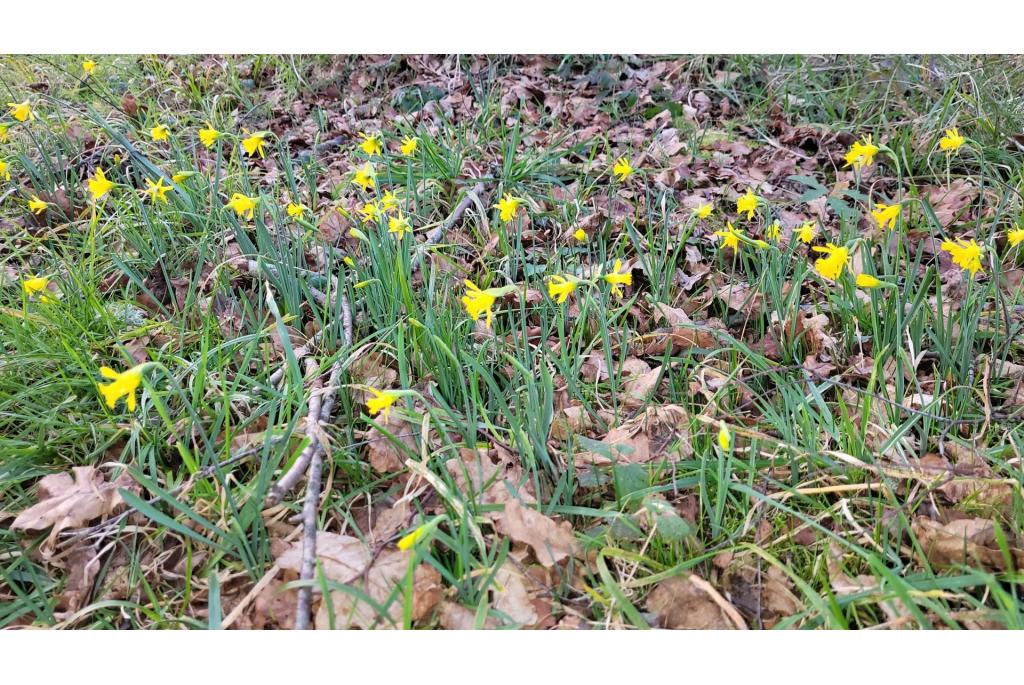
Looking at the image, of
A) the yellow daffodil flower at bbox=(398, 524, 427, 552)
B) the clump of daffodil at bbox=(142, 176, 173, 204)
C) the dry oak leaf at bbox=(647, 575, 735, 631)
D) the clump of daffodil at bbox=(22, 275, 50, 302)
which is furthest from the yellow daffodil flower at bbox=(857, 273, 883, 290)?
the clump of daffodil at bbox=(22, 275, 50, 302)

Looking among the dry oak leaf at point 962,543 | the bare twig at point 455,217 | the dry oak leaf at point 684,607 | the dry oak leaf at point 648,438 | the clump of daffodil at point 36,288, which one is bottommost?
the dry oak leaf at point 684,607

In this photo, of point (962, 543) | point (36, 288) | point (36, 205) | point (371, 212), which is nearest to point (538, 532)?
point (962, 543)

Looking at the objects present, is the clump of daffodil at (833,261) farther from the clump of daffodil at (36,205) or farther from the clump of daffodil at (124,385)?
the clump of daffodil at (36,205)

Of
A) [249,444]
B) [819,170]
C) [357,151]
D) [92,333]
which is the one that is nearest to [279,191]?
[357,151]

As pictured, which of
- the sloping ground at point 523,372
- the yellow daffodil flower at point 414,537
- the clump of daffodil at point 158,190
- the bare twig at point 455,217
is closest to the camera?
the yellow daffodil flower at point 414,537

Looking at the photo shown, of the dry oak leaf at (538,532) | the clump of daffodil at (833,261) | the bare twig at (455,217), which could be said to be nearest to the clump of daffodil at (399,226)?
the bare twig at (455,217)

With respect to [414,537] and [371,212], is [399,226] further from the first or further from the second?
[414,537]

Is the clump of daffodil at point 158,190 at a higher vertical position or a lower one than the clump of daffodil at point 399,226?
higher

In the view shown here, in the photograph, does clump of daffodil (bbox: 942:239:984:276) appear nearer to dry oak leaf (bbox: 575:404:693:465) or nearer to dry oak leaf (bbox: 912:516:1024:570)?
dry oak leaf (bbox: 912:516:1024:570)
